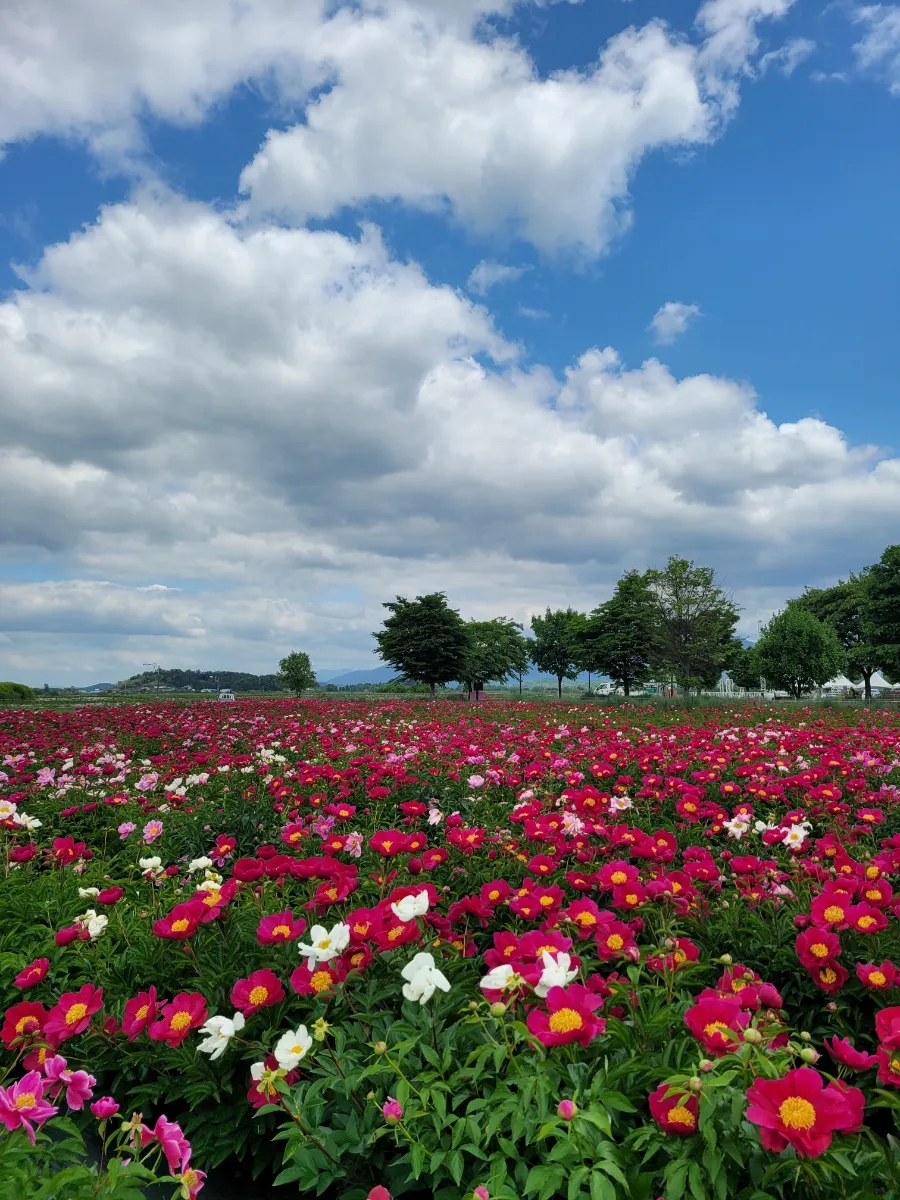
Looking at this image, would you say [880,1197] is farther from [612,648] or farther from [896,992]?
[612,648]

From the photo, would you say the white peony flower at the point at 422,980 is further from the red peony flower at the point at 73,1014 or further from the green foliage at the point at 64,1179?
the red peony flower at the point at 73,1014

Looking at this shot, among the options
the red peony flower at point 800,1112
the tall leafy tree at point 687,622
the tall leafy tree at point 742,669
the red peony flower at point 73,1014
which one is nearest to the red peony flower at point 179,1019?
the red peony flower at point 73,1014

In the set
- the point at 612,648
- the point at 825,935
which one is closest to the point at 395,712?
the point at 825,935

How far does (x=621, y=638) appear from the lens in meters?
42.0

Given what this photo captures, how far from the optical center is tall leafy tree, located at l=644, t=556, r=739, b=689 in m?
29.9

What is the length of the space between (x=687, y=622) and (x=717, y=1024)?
3009 centimetres

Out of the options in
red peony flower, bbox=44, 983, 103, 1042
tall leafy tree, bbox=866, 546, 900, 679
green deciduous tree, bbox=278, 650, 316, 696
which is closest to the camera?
red peony flower, bbox=44, 983, 103, 1042

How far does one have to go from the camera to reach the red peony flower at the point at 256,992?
6.54 feet

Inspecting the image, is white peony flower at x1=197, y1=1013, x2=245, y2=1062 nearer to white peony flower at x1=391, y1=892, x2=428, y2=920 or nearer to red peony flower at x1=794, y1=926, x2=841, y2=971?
white peony flower at x1=391, y1=892, x2=428, y2=920

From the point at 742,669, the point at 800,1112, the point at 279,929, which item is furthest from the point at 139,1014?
the point at 742,669

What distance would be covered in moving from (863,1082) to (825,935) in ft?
1.57

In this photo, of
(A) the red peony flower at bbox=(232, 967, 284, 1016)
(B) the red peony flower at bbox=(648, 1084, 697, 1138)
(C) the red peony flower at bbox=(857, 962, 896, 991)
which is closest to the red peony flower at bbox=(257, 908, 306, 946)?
(A) the red peony flower at bbox=(232, 967, 284, 1016)

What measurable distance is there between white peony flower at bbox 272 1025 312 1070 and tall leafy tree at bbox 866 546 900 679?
1673 inches

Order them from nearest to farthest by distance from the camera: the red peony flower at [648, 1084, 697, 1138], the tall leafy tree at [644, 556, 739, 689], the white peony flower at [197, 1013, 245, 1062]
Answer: the red peony flower at [648, 1084, 697, 1138], the white peony flower at [197, 1013, 245, 1062], the tall leafy tree at [644, 556, 739, 689]
